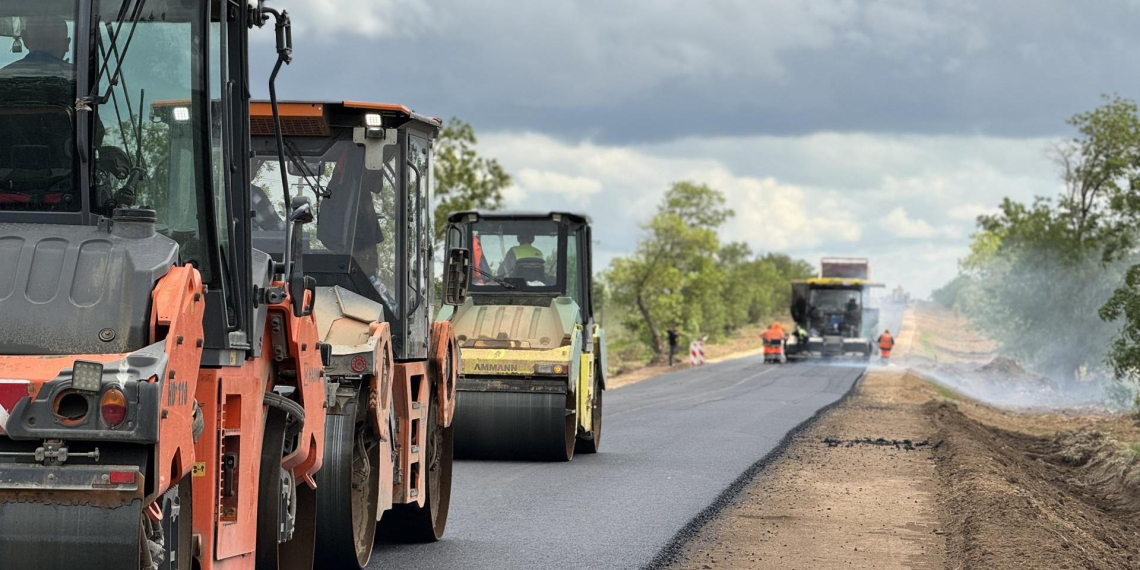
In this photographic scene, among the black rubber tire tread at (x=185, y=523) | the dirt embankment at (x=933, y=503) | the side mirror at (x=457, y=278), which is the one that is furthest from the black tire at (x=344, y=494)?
the black rubber tire tread at (x=185, y=523)

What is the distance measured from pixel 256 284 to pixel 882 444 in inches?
577

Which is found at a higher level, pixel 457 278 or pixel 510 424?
pixel 457 278

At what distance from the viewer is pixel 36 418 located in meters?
3.93

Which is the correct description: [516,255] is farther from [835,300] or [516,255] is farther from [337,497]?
[835,300]

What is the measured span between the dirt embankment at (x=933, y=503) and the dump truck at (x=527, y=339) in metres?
2.26

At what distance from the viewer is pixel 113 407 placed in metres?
3.96

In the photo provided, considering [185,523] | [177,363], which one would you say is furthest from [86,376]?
[185,523]

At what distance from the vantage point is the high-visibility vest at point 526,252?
1598 cm

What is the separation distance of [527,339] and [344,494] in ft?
25.2

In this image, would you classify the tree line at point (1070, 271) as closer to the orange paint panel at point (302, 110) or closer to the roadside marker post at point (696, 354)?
the roadside marker post at point (696, 354)

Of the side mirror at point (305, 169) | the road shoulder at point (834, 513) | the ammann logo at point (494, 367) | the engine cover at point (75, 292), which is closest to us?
the engine cover at point (75, 292)

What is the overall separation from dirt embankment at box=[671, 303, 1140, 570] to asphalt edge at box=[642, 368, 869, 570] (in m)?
0.07

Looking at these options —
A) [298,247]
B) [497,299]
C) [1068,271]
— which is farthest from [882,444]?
[1068,271]

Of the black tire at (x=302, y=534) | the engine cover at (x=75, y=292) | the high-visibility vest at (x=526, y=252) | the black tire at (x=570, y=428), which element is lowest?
the black tire at (x=570, y=428)
